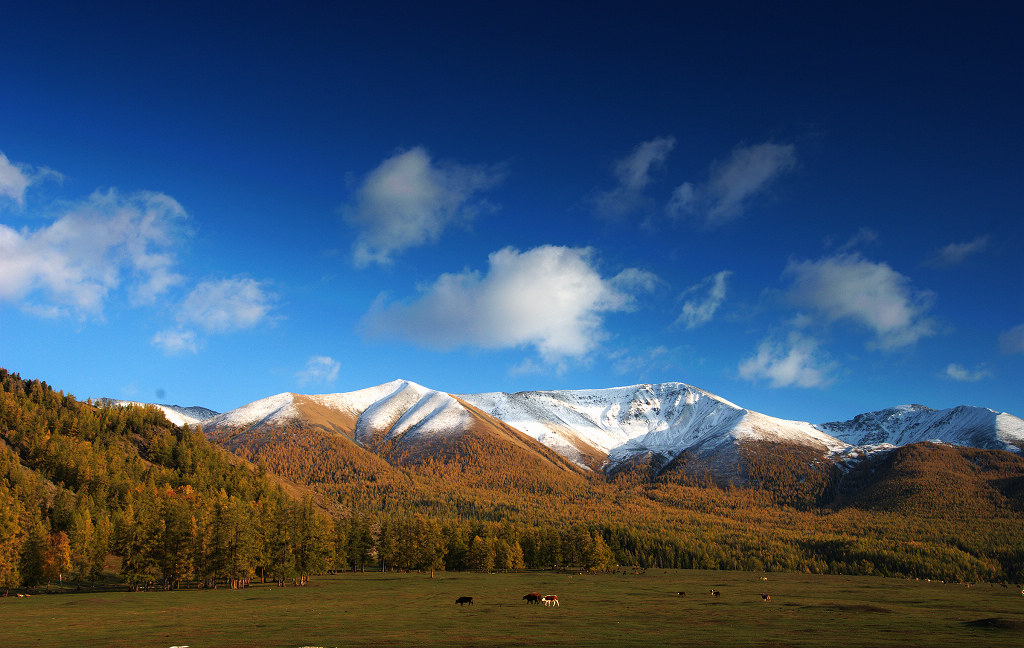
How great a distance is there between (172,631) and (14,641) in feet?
38.6

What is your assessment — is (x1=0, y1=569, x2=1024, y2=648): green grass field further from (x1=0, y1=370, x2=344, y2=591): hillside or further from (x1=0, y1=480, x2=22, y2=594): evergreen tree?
(x1=0, y1=370, x2=344, y2=591): hillside

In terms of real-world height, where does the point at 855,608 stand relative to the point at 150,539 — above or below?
below

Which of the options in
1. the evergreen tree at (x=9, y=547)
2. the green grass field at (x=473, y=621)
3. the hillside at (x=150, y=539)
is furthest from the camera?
the hillside at (x=150, y=539)

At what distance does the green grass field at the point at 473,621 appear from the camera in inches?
1879

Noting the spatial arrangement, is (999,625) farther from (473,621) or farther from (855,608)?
(473,621)

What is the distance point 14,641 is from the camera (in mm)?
47781

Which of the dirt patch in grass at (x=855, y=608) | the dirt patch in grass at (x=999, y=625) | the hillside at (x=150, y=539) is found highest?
the hillside at (x=150, y=539)

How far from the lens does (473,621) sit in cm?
6256

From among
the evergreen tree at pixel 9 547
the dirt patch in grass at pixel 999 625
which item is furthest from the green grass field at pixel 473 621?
the evergreen tree at pixel 9 547

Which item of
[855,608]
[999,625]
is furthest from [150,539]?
[999,625]

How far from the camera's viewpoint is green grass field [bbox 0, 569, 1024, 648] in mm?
47719

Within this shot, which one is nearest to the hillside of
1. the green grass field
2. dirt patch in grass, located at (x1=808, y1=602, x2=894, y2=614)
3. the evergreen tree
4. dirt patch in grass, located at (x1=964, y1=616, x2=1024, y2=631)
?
the evergreen tree

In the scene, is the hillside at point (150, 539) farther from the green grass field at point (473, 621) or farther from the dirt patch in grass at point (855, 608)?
the dirt patch in grass at point (855, 608)

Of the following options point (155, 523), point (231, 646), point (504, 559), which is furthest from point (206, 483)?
point (231, 646)
